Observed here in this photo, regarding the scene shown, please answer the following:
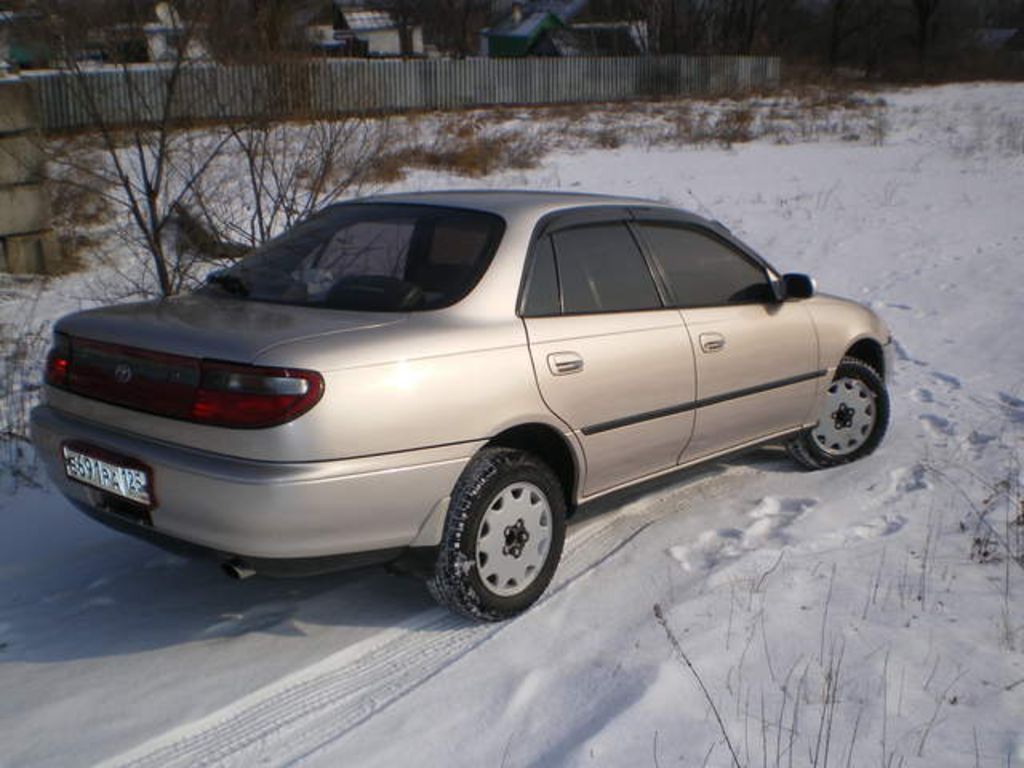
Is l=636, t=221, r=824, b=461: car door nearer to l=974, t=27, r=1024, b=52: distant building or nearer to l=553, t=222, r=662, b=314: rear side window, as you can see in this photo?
l=553, t=222, r=662, b=314: rear side window

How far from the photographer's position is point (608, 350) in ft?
14.2

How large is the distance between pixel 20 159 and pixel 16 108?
49cm

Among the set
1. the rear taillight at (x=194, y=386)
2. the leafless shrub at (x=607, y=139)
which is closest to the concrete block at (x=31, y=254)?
the rear taillight at (x=194, y=386)

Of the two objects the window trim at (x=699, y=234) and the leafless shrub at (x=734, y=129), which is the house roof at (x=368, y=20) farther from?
the window trim at (x=699, y=234)

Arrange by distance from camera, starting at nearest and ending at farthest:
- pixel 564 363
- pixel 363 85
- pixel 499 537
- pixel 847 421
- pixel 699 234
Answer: pixel 499 537
pixel 564 363
pixel 699 234
pixel 847 421
pixel 363 85

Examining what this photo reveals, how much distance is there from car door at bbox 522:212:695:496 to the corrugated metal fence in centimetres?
413

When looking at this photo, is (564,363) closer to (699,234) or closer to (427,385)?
(427,385)

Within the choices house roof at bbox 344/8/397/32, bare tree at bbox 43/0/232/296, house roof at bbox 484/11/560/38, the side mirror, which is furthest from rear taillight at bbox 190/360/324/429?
house roof at bbox 344/8/397/32

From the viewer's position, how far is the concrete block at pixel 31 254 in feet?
36.1

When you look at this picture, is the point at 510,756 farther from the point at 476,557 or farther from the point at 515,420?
the point at 515,420

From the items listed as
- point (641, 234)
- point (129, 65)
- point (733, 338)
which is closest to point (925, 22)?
point (129, 65)

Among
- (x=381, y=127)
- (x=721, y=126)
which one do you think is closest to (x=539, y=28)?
(x=721, y=126)

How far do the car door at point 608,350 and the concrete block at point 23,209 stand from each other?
8.31 metres

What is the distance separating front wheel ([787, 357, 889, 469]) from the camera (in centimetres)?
582
